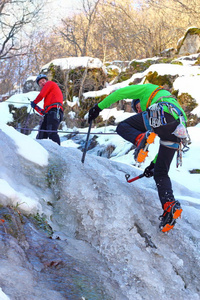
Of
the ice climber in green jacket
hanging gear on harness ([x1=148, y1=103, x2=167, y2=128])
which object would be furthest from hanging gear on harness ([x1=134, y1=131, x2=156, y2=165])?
hanging gear on harness ([x1=148, y1=103, x2=167, y2=128])

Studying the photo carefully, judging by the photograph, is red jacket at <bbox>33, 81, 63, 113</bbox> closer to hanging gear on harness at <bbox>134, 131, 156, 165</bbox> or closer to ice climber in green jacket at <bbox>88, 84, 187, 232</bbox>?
ice climber in green jacket at <bbox>88, 84, 187, 232</bbox>

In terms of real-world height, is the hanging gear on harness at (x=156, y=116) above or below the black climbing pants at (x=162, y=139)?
above

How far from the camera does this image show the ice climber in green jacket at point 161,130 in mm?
3176

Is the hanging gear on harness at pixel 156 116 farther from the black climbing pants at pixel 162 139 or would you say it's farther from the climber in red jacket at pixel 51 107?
the climber in red jacket at pixel 51 107

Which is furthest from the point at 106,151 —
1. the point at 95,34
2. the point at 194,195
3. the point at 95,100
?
the point at 95,34

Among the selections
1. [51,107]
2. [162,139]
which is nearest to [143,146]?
[162,139]

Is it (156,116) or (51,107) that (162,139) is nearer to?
(156,116)

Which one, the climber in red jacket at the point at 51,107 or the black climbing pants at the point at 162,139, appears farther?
the climber in red jacket at the point at 51,107

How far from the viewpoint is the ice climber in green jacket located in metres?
3.18

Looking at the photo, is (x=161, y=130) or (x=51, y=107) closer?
(x=161, y=130)

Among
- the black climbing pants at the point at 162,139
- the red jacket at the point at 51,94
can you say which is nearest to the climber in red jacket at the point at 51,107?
the red jacket at the point at 51,94

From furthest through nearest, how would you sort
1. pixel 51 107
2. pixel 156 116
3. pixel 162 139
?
pixel 51 107 < pixel 162 139 < pixel 156 116

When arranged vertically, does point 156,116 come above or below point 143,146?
above

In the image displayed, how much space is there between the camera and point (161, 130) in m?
3.24
